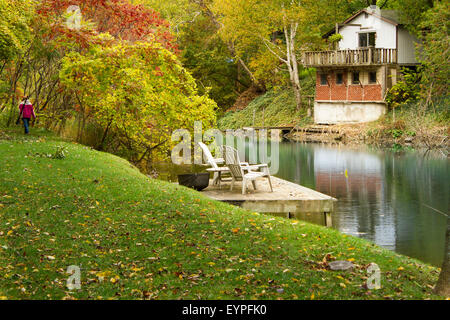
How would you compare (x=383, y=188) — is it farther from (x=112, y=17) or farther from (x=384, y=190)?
(x=112, y=17)

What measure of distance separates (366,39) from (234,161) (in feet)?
116

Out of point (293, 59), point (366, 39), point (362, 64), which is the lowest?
point (362, 64)

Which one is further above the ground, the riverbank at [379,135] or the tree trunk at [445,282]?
the riverbank at [379,135]

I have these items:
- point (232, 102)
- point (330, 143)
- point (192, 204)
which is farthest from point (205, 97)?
point (232, 102)

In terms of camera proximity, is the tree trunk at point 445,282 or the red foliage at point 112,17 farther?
the red foliage at point 112,17

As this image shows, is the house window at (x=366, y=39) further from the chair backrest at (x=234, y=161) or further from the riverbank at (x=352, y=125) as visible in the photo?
the chair backrest at (x=234, y=161)

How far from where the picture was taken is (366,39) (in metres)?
48.6

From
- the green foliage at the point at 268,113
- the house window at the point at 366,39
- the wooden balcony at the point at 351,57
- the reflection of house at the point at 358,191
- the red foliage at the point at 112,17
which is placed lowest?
the reflection of house at the point at 358,191

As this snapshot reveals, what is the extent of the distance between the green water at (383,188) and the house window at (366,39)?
12582 millimetres

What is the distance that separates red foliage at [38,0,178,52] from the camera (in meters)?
23.0

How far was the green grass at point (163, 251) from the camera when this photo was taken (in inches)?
294

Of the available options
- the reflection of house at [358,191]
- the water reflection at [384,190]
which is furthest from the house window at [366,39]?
the reflection of house at [358,191]

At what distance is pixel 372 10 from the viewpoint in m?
46.9

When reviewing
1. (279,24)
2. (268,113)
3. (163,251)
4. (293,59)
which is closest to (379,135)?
(293,59)
